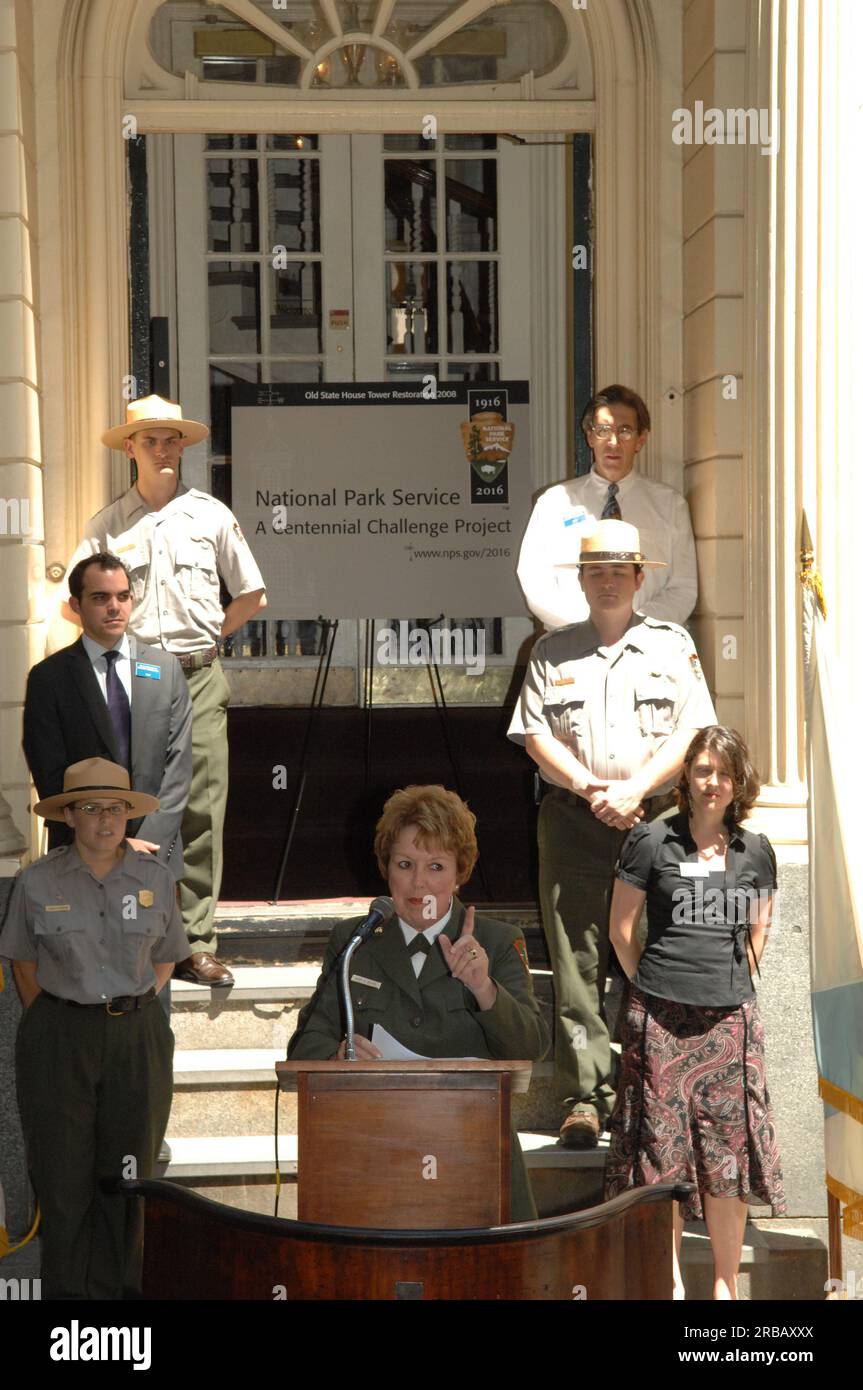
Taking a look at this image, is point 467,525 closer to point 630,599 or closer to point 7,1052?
point 630,599

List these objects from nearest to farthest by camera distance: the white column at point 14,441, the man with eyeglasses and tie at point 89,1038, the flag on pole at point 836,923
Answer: the flag on pole at point 836,923
the man with eyeglasses and tie at point 89,1038
the white column at point 14,441

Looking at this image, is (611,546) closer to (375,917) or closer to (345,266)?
(375,917)

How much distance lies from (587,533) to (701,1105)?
6.58 ft

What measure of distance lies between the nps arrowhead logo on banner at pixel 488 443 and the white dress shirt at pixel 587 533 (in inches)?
52.4

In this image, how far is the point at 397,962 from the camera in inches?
164

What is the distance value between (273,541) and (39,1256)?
3399mm

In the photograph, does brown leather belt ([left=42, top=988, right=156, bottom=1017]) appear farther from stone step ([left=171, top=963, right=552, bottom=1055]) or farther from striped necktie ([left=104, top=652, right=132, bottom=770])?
stone step ([left=171, top=963, right=552, bottom=1055])

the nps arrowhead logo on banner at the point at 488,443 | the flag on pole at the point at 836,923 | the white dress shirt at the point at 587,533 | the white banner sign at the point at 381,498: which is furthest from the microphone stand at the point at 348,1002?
the nps arrowhead logo on banner at the point at 488,443

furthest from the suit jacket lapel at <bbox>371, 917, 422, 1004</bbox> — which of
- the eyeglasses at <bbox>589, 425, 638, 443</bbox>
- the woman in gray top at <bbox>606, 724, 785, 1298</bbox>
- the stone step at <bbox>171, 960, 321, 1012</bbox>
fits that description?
the eyeglasses at <bbox>589, 425, 638, 443</bbox>

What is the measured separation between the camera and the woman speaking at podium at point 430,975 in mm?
4059

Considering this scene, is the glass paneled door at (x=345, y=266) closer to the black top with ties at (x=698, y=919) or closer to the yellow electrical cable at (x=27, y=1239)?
the yellow electrical cable at (x=27, y=1239)

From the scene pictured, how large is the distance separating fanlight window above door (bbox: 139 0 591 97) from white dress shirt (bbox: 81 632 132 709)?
2.77 metres

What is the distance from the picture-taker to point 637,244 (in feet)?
24.0
